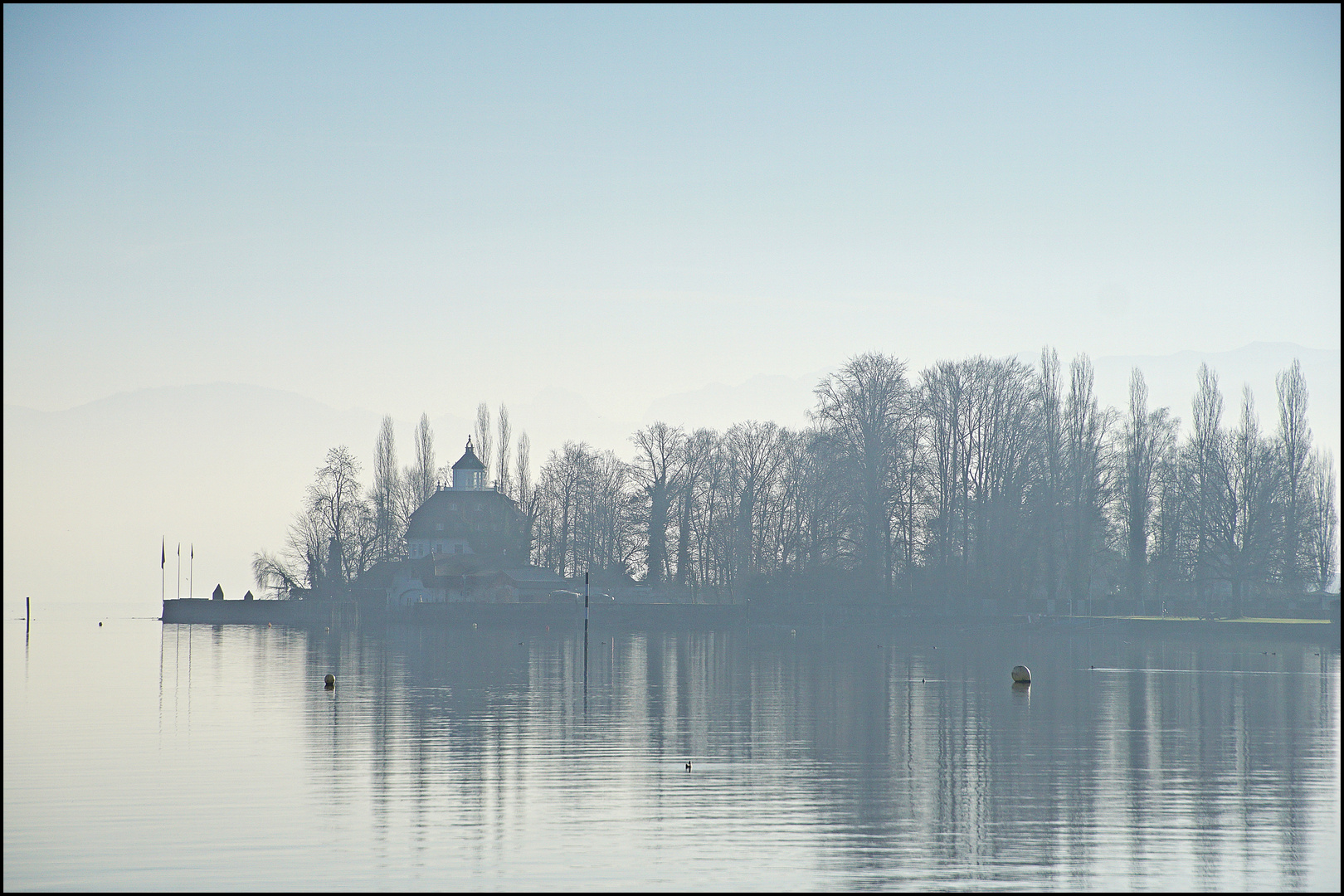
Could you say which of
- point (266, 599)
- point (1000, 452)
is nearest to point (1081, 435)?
point (1000, 452)

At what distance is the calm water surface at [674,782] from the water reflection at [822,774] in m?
0.09

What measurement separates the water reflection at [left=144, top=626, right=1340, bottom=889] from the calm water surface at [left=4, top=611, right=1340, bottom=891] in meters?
0.09

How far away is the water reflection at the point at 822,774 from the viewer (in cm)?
1903

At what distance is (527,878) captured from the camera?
18031mm

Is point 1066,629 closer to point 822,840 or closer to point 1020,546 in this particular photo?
point 1020,546

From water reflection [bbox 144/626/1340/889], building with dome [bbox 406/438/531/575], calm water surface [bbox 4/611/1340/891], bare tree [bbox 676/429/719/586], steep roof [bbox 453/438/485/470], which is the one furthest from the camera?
steep roof [bbox 453/438/485/470]

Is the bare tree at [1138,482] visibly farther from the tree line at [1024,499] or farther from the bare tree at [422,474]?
the bare tree at [422,474]

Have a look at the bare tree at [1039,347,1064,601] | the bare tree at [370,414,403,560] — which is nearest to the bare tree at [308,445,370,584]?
the bare tree at [370,414,403,560]

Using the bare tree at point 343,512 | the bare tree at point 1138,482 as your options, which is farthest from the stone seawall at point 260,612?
the bare tree at point 1138,482

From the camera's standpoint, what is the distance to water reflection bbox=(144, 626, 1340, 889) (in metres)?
19.0

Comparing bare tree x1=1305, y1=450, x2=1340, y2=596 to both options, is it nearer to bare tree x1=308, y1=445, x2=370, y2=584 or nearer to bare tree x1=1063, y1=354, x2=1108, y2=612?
bare tree x1=1063, y1=354, x2=1108, y2=612

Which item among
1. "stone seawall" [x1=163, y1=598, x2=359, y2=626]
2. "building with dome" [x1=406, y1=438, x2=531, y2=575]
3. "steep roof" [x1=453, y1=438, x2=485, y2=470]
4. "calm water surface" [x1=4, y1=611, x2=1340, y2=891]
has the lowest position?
"stone seawall" [x1=163, y1=598, x2=359, y2=626]

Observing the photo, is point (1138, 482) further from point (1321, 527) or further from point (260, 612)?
point (260, 612)

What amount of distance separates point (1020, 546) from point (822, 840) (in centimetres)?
7490
